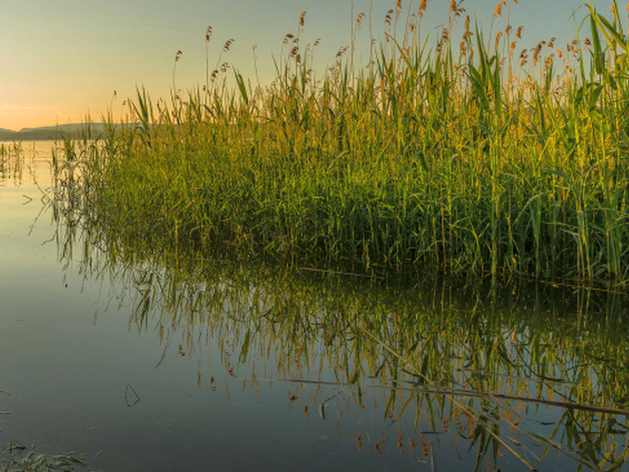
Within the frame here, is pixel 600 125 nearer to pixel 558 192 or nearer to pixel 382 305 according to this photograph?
pixel 558 192

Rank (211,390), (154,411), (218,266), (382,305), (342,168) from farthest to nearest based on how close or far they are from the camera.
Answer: (342,168) < (218,266) < (382,305) < (211,390) < (154,411)

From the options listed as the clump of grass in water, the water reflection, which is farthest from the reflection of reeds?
the clump of grass in water

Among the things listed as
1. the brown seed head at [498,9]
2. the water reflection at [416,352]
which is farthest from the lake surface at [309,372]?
the brown seed head at [498,9]

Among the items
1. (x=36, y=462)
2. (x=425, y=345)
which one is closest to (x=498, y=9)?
(x=425, y=345)

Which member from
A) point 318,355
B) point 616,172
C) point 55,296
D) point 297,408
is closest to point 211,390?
point 297,408

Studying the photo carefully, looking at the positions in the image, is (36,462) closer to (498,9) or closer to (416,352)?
(416,352)

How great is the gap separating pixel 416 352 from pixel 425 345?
12 cm

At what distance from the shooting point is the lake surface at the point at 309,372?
170 centimetres

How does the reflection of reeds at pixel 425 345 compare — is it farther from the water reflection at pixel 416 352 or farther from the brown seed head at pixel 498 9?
the brown seed head at pixel 498 9

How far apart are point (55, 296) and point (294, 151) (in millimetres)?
2578

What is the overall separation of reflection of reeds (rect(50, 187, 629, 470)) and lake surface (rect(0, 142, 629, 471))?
0.04 ft

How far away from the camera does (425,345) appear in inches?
102

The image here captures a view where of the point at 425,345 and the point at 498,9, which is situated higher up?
the point at 498,9

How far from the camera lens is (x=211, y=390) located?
212cm
